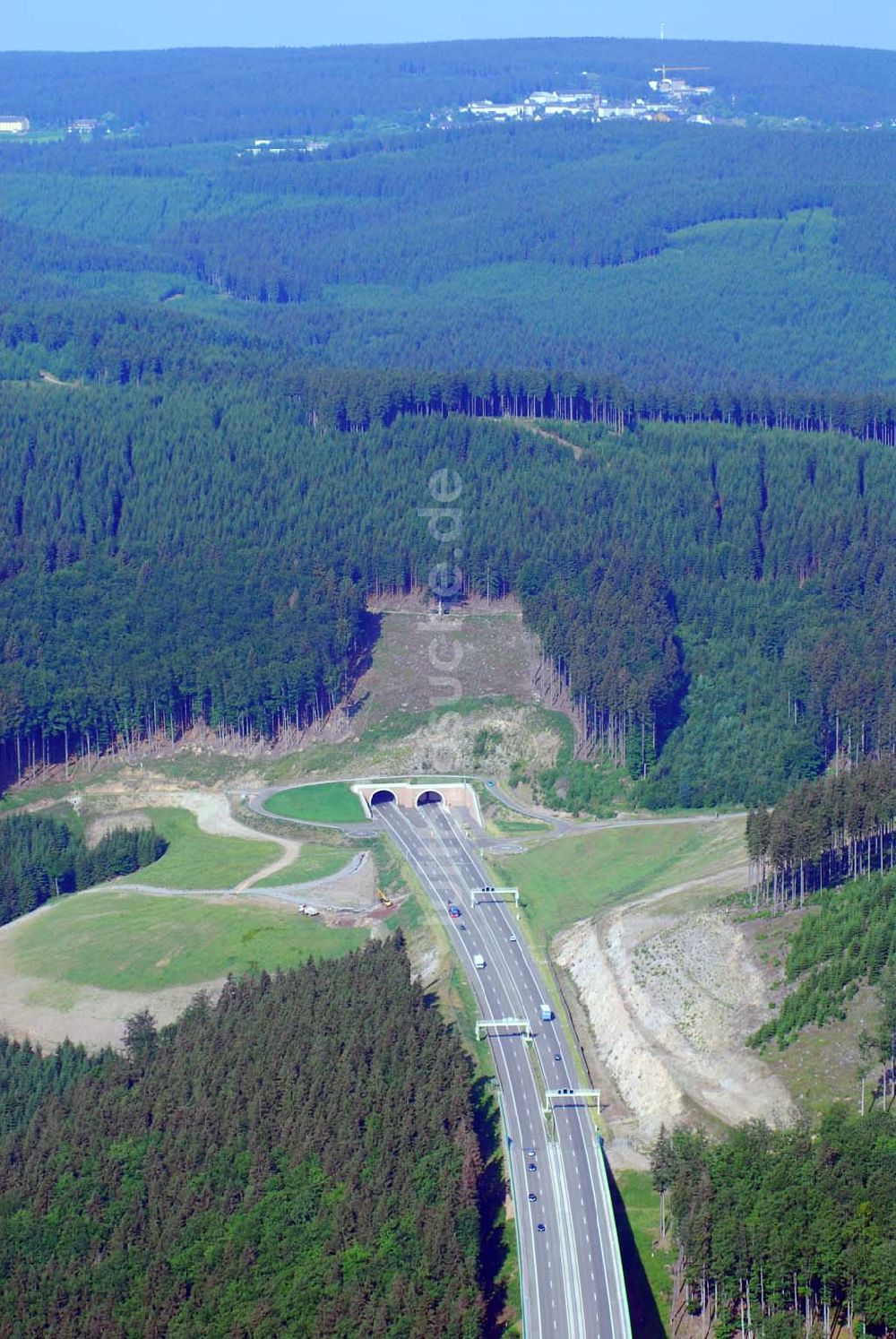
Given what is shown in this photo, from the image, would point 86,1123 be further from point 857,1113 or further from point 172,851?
point 172,851

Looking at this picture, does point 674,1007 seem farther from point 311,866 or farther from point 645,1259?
point 311,866

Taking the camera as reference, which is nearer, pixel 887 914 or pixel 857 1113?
pixel 857 1113

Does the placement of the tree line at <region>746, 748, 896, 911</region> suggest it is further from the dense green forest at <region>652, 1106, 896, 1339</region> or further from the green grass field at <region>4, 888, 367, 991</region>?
the green grass field at <region>4, 888, 367, 991</region>

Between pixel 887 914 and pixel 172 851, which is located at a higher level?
pixel 887 914

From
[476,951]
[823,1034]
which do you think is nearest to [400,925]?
[476,951]

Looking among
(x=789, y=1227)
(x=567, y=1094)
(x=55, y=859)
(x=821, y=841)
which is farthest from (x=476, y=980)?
(x=55, y=859)

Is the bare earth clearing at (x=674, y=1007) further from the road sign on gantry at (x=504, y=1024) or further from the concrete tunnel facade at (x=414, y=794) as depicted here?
the concrete tunnel facade at (x=414, y=794)
